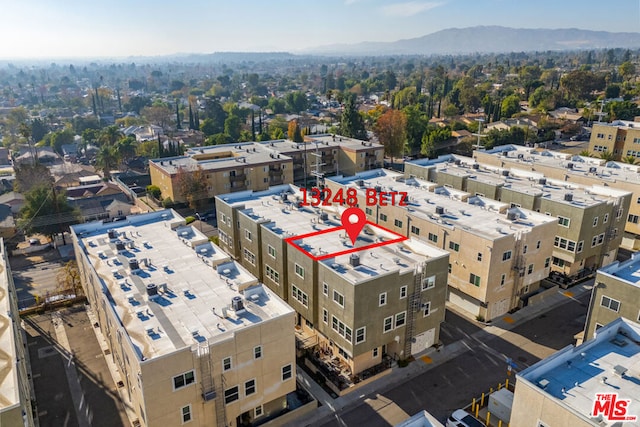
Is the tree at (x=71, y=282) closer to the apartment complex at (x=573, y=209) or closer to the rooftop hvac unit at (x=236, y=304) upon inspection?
the rooftop hvac unit at (x=236, y=304)

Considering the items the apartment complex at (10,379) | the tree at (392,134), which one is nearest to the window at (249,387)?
the apartment complex at (10,379)

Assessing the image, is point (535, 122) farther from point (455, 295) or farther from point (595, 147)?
point (455, 295)

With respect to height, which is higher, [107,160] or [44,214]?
[107,160]

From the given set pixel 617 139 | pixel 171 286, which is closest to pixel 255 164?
pixel 171 286

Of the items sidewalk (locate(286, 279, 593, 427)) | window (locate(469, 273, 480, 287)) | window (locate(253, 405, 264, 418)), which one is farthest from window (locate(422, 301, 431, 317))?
window (locate(253, 405, 264, 418))

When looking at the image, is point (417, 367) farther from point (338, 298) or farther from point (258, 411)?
point (258, 411)

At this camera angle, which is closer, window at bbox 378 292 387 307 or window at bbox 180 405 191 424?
window at bbox 180 405 191 424

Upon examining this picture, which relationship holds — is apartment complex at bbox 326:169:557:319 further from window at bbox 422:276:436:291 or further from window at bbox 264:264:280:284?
window at bbox 264:264:280:284
